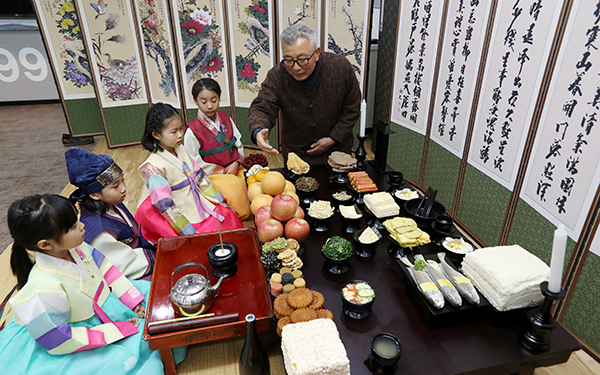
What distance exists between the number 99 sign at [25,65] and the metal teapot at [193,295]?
8910mm

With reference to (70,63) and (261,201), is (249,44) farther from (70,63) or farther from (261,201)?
(261,201)

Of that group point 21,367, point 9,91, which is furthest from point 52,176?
point 9,91

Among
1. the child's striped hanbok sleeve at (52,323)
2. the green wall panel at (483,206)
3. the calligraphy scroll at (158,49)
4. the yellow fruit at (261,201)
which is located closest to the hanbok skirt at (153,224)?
the yellow fruit at (261,201)

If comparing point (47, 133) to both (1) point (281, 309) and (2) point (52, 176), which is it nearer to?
(2) point (52, 176)

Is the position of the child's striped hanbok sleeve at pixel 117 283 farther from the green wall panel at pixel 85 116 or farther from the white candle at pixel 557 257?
the green wall panel at pixel 85 116

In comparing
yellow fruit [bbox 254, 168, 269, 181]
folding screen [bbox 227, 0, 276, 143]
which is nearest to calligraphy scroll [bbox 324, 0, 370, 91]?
folding screen [bbox 227, 0, 276, 143]

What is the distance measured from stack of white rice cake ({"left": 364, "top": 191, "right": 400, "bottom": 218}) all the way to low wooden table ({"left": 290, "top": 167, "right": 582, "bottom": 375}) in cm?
42

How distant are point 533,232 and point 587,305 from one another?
54 cm

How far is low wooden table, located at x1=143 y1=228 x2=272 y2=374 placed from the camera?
5.24 feet

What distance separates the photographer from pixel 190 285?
5.32 feet

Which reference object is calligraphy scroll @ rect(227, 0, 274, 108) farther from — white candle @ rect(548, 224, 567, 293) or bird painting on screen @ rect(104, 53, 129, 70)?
white candle @ rect(548, 224, 567, 293)

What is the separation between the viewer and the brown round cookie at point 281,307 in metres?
1.46

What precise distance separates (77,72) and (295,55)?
14.5 ft

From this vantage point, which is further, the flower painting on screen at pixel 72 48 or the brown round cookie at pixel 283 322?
the flower painting on screen at pixel 72 48
